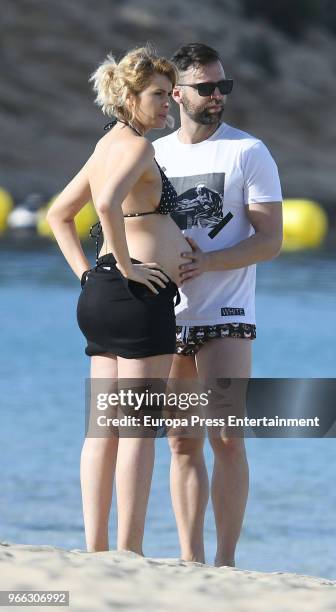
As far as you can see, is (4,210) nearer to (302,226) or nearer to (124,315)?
(302,226)

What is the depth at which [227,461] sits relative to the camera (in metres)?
4.48

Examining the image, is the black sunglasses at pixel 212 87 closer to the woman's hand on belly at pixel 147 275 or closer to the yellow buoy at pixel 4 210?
the woman's hand on belly at pixel 147 275

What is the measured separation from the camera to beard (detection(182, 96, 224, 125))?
178 inches

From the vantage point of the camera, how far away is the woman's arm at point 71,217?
14.4 ft

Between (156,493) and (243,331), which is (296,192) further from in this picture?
(243,331)

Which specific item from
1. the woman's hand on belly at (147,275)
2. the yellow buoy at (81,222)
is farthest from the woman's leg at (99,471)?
the yellow buoy at (81,222)

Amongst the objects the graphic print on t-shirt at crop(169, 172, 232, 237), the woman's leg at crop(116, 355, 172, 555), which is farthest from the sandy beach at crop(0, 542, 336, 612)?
the graphic print on t-shirt at crop(169, 172, 232, 237)

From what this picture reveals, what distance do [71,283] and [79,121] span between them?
18638 mm

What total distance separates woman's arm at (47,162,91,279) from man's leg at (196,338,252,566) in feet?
1.62

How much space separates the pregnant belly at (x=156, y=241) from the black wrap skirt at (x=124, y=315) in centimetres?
5

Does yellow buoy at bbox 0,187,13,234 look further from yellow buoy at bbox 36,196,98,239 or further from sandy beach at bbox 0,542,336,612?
sandy beach at bbox 0,542,336,612

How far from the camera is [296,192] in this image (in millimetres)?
32594

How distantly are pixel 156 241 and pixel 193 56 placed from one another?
696mm

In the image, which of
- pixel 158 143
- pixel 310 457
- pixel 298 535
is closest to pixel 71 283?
pixel 310 457
